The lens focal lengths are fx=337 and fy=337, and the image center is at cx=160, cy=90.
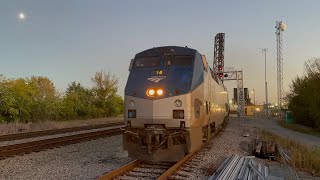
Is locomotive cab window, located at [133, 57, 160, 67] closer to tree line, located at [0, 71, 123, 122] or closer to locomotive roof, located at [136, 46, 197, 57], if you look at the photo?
locomotive roof, located at [136, 46, 197, 57]

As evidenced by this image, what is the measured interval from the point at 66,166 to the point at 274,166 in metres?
→ 6.83

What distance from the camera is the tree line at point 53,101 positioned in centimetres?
2981

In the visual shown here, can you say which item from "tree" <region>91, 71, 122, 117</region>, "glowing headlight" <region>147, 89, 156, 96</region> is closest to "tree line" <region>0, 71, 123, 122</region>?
"tree" <region>91, 71, 122, 117</region>

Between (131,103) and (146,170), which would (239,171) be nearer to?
(146,170)

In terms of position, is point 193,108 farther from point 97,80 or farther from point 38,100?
point 97,80

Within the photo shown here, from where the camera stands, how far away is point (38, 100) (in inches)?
1385

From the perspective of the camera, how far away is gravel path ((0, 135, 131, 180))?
915 centimetres

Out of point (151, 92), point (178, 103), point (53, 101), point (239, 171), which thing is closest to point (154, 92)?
point (151, 92)

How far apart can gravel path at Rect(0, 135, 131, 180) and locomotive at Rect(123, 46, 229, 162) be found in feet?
4.20

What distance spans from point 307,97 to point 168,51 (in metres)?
33.5

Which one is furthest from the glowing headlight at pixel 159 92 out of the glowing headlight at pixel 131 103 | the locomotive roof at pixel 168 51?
the locomotive roof at pixel 168 51

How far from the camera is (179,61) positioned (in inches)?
438

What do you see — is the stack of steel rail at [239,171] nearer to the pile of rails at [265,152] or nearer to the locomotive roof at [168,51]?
the pile of rails at [265,152]

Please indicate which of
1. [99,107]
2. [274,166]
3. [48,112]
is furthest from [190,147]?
[99,107]
